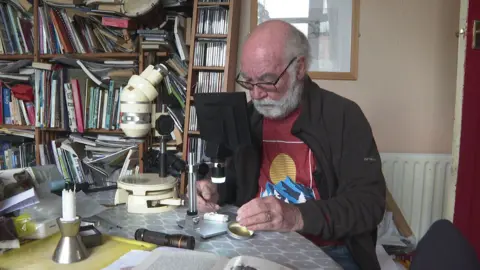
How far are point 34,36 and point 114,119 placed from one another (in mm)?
711

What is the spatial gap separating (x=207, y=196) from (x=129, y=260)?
0.50m

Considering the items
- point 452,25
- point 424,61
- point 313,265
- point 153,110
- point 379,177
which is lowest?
Answer: point 313,265

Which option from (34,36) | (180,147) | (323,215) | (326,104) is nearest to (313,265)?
(323,215)

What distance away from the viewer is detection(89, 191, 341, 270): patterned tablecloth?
902 mm

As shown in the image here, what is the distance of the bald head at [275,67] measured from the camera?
146cm

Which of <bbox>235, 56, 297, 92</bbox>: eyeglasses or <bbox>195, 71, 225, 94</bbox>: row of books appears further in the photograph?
<bbox>195, 71, 225, 94</bbox>: row of books

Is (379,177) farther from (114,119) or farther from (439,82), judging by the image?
(114,119)

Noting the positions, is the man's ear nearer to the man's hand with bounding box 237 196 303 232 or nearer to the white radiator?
the man's hand with bounding box 237 196 303 232

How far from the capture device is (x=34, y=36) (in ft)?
8.18

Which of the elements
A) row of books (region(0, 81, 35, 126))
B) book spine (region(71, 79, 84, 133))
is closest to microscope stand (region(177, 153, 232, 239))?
book spine (region(71, 79, 84, 133))

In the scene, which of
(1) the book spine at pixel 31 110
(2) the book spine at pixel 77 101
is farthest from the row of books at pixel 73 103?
(1) the book spine at pixel 31 110

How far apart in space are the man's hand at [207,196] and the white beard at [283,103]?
345 millimetres

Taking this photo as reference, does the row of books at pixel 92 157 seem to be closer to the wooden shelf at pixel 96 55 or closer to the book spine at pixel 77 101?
the book spine at pixel 77 101

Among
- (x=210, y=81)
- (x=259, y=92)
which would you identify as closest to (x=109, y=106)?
(x=210, y=81)
